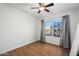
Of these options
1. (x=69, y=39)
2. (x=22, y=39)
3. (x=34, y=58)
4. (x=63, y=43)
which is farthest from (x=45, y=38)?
(x=34, y=58)

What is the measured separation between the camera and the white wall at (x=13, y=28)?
2.05 m

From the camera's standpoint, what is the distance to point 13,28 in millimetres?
2197

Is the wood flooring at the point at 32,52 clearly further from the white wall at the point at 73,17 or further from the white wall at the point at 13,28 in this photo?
the white wall at the point at 73,17

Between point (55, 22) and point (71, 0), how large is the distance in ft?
7.35

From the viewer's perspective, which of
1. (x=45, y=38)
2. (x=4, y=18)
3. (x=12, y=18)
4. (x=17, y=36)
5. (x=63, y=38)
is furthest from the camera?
(x=45, y=38)

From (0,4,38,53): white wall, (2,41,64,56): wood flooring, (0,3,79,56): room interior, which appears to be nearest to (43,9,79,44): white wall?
(0,3,79,56): room interior

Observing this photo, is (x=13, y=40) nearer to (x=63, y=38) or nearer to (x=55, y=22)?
(x=55, y=22)

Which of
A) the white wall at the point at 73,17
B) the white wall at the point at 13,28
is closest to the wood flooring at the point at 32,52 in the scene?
the white wall at the point at 13,28

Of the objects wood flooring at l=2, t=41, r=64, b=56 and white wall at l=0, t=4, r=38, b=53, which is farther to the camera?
white wall at l=0, t=4, r=38, b=53

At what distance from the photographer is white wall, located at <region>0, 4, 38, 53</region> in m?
2.05

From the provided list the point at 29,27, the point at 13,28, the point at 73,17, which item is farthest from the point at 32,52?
the point at 73,17

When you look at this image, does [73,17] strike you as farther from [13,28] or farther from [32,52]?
[13,28]

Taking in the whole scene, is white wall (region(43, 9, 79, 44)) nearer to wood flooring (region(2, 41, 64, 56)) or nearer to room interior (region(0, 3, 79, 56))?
room interior (region(0, 3, 79, 56))

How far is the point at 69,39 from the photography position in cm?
256
